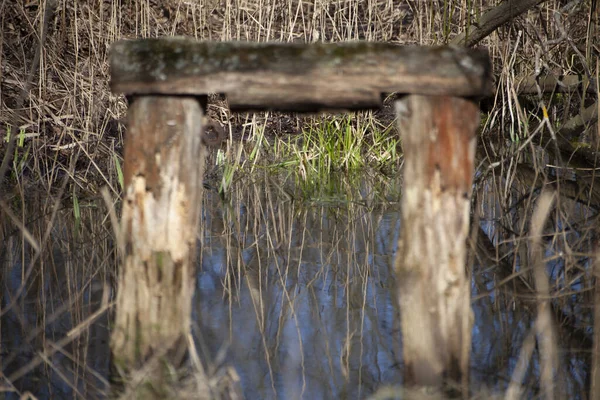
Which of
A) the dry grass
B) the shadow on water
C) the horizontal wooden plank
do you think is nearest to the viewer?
the horizontal wooden plank

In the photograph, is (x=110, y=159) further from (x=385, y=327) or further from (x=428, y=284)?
(x=428, y=284)

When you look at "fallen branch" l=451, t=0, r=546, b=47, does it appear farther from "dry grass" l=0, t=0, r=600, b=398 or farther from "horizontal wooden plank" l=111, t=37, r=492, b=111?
"horizontal wooden plank" l=111, t=37, r=492, b=111

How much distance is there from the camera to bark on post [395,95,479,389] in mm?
2080

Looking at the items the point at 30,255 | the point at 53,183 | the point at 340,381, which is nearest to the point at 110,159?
the point at 53,183

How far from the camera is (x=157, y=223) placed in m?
2.20

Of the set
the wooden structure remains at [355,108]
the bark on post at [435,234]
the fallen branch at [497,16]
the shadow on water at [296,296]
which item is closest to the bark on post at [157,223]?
the wooden structure remains at [355,108]

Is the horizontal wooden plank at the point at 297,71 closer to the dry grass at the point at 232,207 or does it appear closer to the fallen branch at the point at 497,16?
the dry grass at the point at 232,207

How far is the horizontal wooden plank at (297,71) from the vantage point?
2.08 m

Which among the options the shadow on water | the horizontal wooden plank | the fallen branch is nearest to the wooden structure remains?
the horizontal wooden plank

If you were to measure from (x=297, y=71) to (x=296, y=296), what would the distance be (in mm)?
1439

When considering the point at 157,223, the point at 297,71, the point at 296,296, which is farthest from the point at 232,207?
the point at 297,71

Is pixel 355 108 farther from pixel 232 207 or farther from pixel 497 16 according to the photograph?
pixel 497 16

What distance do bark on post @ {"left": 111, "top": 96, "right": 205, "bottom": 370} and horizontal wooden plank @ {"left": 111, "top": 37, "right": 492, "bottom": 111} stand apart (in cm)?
8

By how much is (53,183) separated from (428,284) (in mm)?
3690
